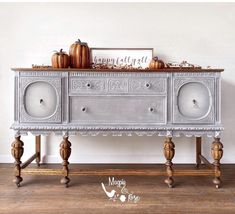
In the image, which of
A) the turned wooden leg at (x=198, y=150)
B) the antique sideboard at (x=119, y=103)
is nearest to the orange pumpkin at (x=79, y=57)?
the antique sideboard at (x=119, y=103)

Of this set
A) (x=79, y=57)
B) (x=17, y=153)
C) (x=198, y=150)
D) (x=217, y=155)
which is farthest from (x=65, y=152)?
(x=198, y=150)

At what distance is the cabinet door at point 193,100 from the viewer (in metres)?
2.33

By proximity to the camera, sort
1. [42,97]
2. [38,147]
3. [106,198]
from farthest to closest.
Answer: [38,147] → [42,97] → [106,198]

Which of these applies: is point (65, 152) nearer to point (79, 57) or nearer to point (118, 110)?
point (118, 110)

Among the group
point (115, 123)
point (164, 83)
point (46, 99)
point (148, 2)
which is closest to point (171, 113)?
point (164, 83)

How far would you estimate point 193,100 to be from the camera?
2.33 meters

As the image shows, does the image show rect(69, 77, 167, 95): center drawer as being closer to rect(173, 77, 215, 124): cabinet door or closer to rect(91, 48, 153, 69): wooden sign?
rect(173, 77, 215, 124): cabinet door

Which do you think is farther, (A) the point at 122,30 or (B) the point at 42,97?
(A) the point at 122,30

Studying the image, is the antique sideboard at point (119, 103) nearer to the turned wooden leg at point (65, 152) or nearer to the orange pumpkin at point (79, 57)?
the turned wooden leg at point (65, 152)

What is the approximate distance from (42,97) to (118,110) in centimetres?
64

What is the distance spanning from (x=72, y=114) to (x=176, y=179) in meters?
1.13

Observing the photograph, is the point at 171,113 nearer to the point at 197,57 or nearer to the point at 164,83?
the point at 164,83

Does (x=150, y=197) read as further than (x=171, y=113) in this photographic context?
No

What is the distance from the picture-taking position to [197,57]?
3.01 meters
